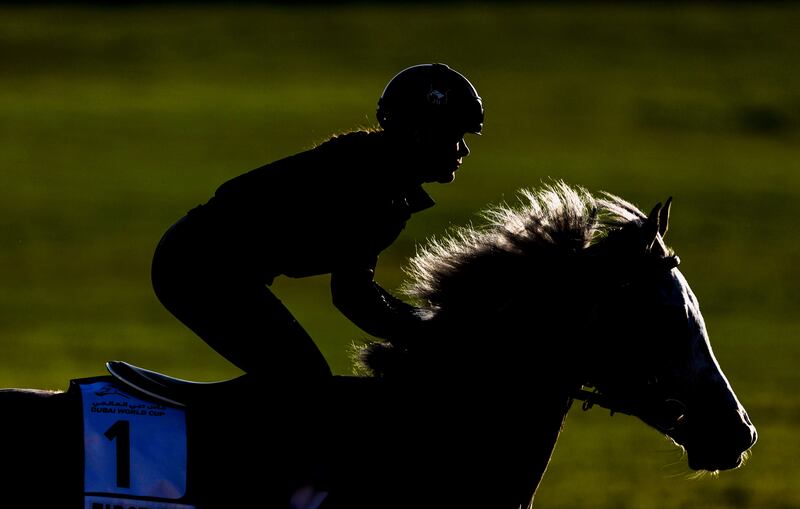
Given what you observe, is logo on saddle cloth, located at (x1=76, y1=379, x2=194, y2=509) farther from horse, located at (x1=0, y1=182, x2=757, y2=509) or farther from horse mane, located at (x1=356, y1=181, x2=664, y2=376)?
horse mane, located at (x1=356, y1=181, x2=664, y2=376)

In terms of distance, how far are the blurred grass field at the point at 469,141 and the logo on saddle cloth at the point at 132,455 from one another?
149cm

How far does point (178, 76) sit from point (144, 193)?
29.2 meters

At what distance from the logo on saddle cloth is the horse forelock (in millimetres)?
1311

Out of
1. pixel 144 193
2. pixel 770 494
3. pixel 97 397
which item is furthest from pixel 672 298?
pixel 144 193

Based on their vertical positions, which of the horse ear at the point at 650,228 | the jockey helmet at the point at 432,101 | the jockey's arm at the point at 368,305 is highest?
the jockey helmet at the point at 432,101

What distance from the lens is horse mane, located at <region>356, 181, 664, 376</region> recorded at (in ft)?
20.7

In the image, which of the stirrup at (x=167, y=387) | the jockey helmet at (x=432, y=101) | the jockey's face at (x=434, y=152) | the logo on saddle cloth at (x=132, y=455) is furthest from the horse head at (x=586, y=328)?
the logo on saddle cloth at (x=132, y=455)

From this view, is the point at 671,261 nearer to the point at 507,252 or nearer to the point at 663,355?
the point at 663,355

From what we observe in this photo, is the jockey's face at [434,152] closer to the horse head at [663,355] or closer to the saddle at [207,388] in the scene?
the horse head at [663,355]

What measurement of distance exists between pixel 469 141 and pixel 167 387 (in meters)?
39.2

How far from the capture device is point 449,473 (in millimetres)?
6180

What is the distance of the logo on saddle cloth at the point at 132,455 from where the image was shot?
19.6 ft

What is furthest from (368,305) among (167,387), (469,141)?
(469,141)

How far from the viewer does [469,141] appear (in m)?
45.0
